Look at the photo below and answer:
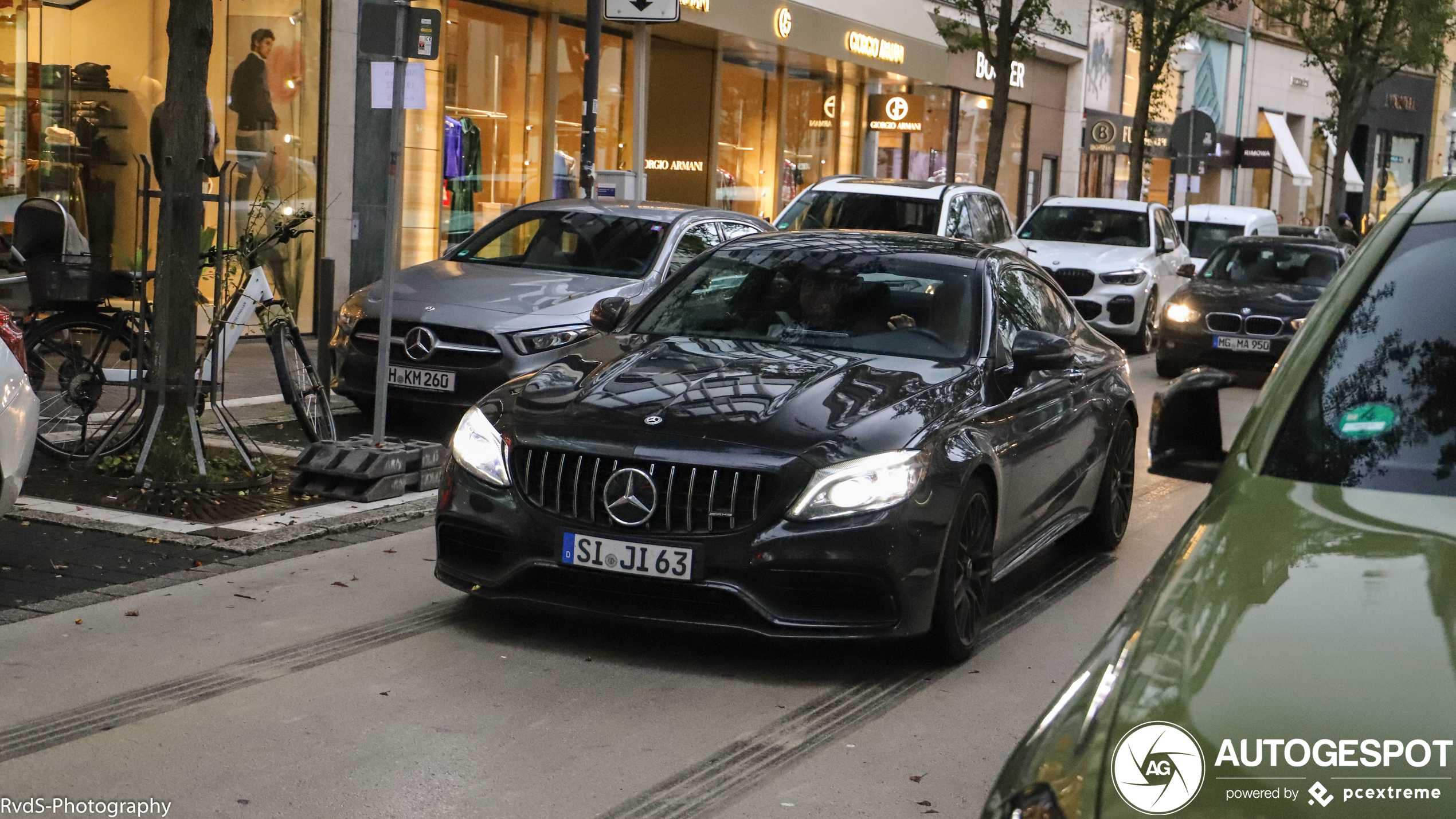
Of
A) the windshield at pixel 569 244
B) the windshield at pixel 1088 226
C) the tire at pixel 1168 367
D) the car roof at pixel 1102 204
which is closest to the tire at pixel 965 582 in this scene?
the windshield at pixel 569 244

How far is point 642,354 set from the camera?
6.73m

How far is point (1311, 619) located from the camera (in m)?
2.25

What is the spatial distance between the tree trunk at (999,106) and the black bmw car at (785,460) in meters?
17.3

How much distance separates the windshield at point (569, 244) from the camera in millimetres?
11875

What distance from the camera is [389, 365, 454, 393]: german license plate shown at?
10.6m

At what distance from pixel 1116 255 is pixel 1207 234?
28.1ft

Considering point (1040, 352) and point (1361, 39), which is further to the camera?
point (1361, 39)

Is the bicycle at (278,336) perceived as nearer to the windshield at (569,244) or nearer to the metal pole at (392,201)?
the metal pole at (392,201)

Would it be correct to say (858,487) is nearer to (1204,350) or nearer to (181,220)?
(181,220)

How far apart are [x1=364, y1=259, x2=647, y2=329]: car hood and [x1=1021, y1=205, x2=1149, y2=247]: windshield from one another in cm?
1161

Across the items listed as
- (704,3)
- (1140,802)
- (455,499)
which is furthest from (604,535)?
(704,3)

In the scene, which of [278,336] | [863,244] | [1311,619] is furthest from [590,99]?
[1311,619]

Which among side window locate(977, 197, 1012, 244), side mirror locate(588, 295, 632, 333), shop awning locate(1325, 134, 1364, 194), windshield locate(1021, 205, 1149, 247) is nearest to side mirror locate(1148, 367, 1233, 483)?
side mirror locate(588, 295, 632, 333)

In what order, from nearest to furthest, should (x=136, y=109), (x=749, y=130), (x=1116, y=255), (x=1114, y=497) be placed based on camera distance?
(x=1114, y=497)
(x=136, y=109)
(x=1116, y=255)
(x=749, y=130)
